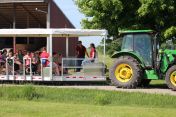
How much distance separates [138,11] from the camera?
2384 centimetres

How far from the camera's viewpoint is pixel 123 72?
18875 mm

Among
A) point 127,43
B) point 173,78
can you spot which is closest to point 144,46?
point 127,43

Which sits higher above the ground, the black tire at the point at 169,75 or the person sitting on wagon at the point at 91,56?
the person sitting on wagon at the point at 91,56

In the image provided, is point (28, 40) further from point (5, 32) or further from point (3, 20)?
point (5, 32)

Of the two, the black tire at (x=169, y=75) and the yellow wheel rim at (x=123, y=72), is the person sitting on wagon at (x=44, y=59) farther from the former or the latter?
the black tire at (x=169, y=75)

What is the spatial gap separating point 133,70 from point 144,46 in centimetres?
105

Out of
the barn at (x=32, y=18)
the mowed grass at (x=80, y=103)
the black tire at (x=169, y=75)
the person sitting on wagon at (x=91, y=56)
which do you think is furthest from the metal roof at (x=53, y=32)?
the barn at (x=32, y=18)

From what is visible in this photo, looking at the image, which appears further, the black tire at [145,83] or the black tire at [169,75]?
the black tire at [145,83]

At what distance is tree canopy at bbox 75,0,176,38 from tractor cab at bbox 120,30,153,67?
5018 millimetres

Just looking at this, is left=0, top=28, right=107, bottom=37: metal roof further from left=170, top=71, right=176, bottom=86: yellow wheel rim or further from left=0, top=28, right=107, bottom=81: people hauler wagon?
left=170, top=71, right=176, bottom=86: yellow wheel rim

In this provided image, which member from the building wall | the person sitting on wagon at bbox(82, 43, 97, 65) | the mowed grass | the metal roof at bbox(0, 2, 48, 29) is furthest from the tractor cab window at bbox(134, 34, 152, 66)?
the building wall

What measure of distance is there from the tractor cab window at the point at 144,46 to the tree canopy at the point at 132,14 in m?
5.09

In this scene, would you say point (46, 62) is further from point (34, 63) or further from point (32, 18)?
point (32, 18)

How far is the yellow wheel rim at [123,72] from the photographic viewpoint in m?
18.7
